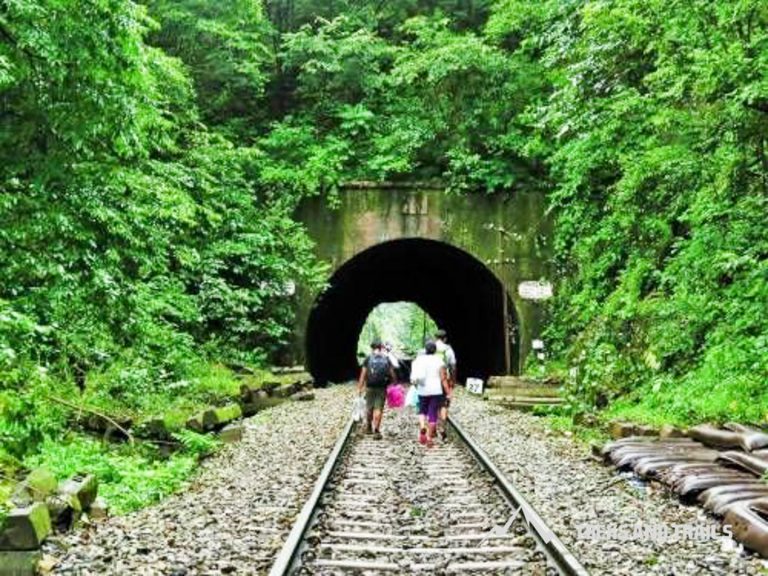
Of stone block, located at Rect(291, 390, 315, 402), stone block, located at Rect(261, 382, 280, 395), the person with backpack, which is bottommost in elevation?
stone block, located at Rect(291, 390, 315, 402)

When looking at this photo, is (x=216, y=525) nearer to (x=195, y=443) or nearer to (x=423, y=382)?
(x=195, y=443)

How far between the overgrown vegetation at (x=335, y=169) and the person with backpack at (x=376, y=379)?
8.50 ft

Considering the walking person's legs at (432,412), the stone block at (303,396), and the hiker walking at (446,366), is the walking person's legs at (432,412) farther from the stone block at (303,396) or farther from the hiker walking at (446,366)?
the stone block at (303,396)

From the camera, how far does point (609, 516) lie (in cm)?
634

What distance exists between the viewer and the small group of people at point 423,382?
10695 millimetres

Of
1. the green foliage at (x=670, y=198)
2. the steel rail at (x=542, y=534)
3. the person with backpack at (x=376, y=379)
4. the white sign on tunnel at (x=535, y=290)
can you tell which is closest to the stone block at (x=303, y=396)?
the green foliage at (x=670, y=198)

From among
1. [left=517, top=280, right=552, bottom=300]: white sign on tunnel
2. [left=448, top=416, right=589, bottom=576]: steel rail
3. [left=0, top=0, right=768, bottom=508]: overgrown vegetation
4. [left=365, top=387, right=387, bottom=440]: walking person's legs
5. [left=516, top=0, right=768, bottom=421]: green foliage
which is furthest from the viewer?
[left=517, top=280, right=552, bottom=300]: white sign on tunnel

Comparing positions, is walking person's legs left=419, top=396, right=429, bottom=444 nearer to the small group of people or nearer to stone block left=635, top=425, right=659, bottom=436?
the small group of people

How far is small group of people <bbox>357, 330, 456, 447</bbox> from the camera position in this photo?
10695mm

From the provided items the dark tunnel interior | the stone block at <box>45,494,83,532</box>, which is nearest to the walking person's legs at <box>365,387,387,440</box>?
the stone block at <box>45,494,83,532</box>

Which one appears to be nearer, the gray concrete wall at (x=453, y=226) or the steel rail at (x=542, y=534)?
the steel rail at (x=542, y=534)

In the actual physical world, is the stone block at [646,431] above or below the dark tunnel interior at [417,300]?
below

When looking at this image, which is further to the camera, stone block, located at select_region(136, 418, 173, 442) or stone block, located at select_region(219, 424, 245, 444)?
stone block, located at select_region(219, 424, 245, 444)

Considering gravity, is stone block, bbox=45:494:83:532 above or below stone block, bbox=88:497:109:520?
above
